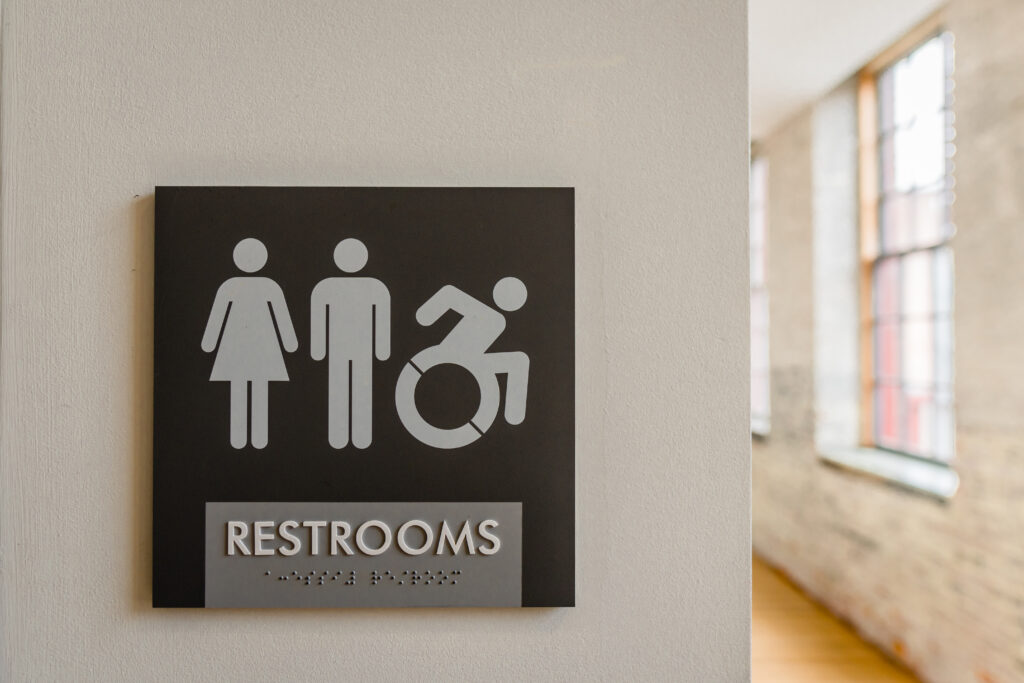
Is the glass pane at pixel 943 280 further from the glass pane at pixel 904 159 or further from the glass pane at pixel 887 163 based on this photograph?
the glass pane at pixel 887 163

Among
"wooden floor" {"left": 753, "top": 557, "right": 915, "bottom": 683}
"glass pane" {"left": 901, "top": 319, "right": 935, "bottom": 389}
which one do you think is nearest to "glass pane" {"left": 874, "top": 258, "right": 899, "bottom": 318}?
"glass pane" {"left": 901, "top": 319, "right": 935, "bottom": 389}

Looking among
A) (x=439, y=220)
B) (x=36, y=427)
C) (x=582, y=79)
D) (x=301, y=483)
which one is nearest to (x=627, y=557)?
(x=301, y=483)

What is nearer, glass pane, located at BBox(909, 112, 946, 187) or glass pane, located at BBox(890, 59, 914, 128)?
glass pane, located at BBox(909, 112, 946, 187)

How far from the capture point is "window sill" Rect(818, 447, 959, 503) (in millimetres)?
3188

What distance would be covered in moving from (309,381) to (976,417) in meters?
2.74

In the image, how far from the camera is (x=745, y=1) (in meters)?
1.52

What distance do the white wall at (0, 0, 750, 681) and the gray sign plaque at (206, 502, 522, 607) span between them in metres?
0.08

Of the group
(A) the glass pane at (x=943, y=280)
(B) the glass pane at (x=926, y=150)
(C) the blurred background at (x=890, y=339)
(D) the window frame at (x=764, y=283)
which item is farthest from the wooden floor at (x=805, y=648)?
(B) the glass pane at (x=926, y=150)

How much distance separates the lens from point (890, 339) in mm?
3967

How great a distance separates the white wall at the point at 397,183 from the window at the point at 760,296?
4.00 metres

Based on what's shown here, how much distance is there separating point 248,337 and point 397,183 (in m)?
0.47

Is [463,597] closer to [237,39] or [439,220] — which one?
[439,220]

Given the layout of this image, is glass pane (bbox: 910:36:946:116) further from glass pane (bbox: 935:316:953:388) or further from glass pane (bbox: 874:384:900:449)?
glass pane (bbox: 874:384:900:449)

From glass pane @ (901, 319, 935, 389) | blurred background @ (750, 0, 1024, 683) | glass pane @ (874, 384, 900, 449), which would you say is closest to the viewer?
blurred background @ (750, 0, 1024, 683)
